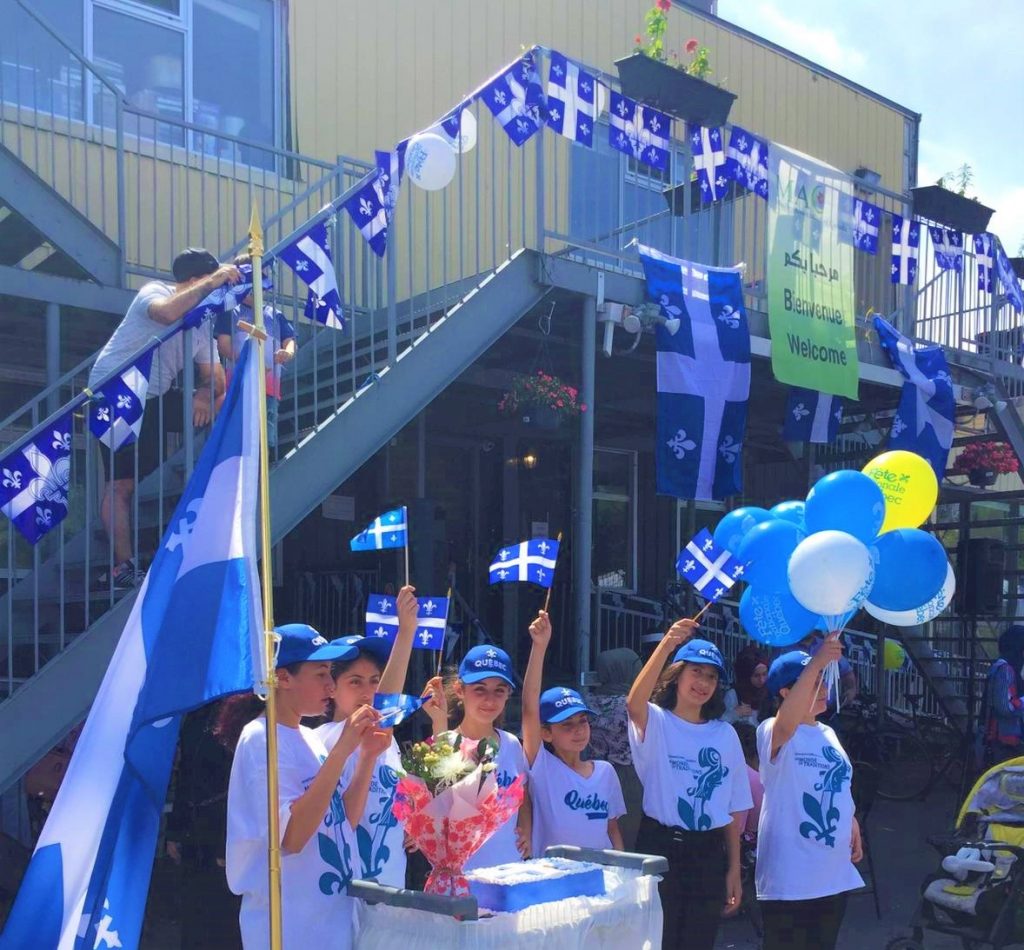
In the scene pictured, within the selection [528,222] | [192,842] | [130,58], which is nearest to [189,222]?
[130,58]

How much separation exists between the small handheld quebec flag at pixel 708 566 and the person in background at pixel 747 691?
2639mm

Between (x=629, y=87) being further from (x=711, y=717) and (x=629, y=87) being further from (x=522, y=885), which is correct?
(x=522, y=885)

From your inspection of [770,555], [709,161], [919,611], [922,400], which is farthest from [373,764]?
[922,400]

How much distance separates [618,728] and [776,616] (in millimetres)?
1634

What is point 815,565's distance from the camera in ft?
16.0

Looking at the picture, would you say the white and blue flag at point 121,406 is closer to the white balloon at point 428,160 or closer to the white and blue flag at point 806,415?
the white balloon at point 428,160

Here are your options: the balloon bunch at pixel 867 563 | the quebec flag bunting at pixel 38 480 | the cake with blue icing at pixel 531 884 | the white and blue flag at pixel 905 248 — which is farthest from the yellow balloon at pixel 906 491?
the white and blue flag at pixel 905 248

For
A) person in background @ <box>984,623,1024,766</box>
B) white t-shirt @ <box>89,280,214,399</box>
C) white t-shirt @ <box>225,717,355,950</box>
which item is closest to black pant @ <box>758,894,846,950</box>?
white t-shirt @ <box>225,717,355,950</box>

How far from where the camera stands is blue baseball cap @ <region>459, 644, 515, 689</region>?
441 centimetres

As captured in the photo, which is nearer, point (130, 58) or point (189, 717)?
point (189, 717)

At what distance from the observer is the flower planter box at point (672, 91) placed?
874 cm

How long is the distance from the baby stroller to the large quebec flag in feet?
13.7

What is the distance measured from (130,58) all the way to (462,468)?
4816 millimetres

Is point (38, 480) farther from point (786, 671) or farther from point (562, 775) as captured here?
point (786, 671)
